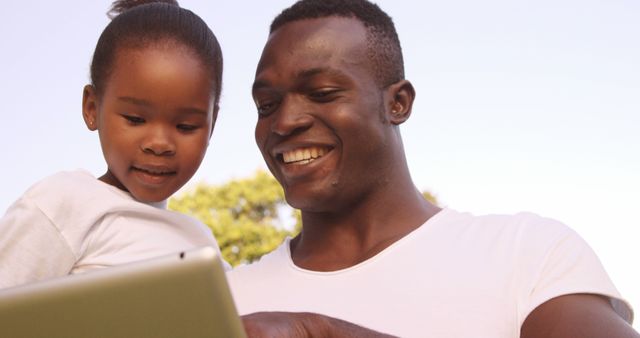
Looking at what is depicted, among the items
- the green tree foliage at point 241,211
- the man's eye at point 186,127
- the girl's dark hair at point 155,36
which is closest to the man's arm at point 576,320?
the man's eye at point 186,127

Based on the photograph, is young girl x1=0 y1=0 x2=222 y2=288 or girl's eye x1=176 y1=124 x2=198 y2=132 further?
girl's eye x1=176 y1=124 x2=198 y2=132

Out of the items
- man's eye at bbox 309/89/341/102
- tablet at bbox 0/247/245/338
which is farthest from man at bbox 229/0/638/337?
tablet at bbox 0/247/245/338

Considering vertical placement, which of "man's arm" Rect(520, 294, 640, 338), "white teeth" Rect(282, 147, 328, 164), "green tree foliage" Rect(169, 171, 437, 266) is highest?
"white teeth" Rect(282, 147, 328, 164)

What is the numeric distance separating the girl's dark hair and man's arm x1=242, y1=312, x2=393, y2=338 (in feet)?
4.58

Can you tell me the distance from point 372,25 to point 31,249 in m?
1.59

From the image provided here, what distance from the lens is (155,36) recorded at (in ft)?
10.0

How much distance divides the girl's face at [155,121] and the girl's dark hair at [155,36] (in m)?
0.07

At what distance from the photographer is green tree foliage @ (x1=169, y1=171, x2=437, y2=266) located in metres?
19.0

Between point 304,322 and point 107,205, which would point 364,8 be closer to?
point 107,205

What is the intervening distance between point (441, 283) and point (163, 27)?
1444mm

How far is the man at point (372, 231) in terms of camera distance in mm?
2600

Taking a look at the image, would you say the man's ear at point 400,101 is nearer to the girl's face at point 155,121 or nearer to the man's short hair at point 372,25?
the man's short hair at point 372,25

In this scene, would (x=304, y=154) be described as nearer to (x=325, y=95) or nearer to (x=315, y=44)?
(x=325, y=95)

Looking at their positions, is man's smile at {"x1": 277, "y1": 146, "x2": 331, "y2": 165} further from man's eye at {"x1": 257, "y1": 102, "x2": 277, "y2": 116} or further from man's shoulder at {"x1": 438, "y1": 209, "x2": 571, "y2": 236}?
man's shoulder at {"x1": 438, "y1": 209, "x2": 571, "y2": 236}
